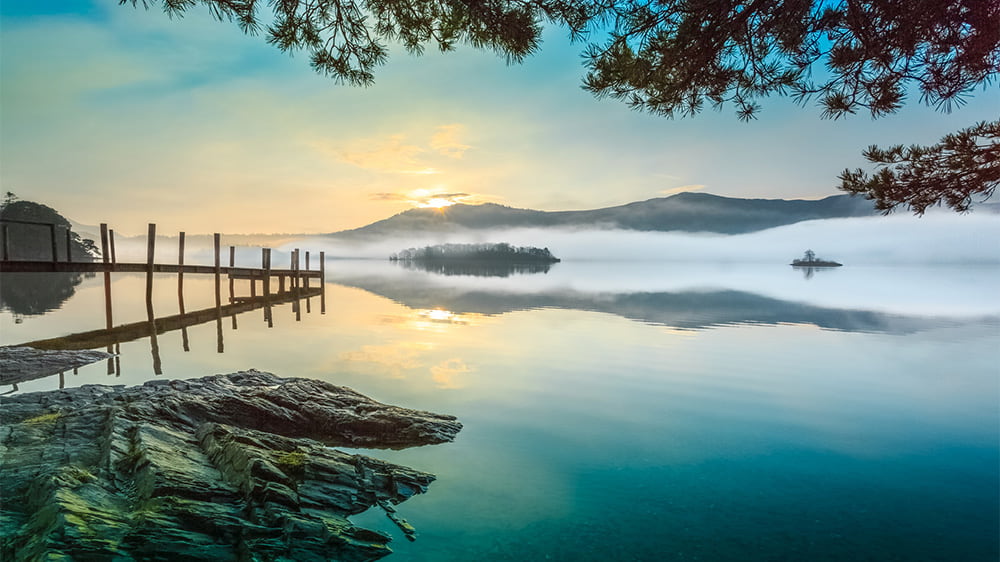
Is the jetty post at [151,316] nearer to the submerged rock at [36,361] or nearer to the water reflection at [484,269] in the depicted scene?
the submerged rock at [36,361]

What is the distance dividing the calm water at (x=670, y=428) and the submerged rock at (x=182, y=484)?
413 millimetres

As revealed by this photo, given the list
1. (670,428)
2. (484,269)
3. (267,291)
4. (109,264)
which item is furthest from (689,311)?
(484,269)

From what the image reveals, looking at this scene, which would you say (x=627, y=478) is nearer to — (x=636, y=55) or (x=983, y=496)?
(x=983, y=496)

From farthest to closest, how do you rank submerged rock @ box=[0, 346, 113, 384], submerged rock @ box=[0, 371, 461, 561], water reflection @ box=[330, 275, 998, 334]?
water reflection @ box=[330, 275, 998, 334] < submerged rock @ box=[0, 346, 113, 384] < submerged rock @ box=[0, 371, 461, 561]

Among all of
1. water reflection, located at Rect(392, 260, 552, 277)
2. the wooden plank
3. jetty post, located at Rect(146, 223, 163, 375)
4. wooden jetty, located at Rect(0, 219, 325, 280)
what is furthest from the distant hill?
water reflection, located at Rect(392, 260, 552, 277)

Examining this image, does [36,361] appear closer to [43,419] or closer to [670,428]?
[43,419]

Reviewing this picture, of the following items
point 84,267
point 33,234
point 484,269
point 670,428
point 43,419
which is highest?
point 33,234

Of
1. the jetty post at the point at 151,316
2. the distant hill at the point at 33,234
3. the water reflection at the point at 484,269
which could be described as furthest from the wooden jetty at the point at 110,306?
the water reflection at the point at 484,269

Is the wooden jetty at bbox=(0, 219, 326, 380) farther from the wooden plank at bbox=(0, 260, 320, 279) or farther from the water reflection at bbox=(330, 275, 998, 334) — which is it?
the water reflection at bbox=(330, 275, 998, 334)

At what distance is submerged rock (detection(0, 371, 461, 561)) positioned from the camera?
306 cm

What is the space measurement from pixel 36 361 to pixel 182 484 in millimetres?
9039

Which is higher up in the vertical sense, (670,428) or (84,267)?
(84,267)

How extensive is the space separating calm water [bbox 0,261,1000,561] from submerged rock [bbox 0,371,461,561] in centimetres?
41

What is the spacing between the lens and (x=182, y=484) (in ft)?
11.6
